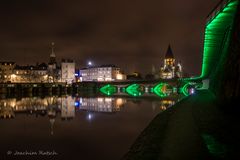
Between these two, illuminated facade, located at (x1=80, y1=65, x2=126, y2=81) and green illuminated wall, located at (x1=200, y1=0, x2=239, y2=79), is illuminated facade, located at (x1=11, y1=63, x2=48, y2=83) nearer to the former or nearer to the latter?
illuminated facade, located at (x1=80, y1=65, x2=126, y2=81)

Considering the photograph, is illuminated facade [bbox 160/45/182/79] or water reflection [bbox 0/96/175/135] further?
illuminated facade [bbox 160/45/182/79]

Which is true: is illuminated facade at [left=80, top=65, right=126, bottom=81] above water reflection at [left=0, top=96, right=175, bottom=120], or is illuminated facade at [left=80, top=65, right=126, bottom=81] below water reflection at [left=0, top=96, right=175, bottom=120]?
above

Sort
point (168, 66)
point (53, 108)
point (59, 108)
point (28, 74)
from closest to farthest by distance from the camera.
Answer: point (59, 108)
point (53, 108)
point (28, 74)
point (168, 66)

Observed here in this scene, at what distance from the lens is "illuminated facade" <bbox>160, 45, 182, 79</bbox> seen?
537 feet

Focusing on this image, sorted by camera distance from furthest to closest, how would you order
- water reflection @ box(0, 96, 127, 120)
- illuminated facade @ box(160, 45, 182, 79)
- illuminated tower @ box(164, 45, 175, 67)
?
illuminated tower @ box(164, 45, 175, 67) < illuminated facade @ box(160, 45, 182, 79) < water reflection @ box(0, 96, 127, 120)

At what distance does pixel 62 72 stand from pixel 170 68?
216 ft

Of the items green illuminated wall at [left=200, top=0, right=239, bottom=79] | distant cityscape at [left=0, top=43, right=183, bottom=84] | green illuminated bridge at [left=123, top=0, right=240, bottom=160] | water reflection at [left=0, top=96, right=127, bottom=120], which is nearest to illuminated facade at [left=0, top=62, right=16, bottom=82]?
distant cityscape at [left=0, top=43, right=183, bottom=84]

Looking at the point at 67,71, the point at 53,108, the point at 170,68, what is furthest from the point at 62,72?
the point at 53,108

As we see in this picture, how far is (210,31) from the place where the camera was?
23.9 meters

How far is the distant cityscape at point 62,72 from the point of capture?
13825 centimetres

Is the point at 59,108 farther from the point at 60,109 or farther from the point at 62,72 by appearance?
the point at 62,72

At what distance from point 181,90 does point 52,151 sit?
7702 centimetres

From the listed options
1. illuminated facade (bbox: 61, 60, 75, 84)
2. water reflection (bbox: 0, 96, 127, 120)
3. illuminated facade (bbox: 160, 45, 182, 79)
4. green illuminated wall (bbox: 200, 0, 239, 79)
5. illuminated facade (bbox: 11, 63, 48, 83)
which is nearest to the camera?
green illuminated wall (bbox: 200, 0, 239, 79)

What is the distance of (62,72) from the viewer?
148000 mm
